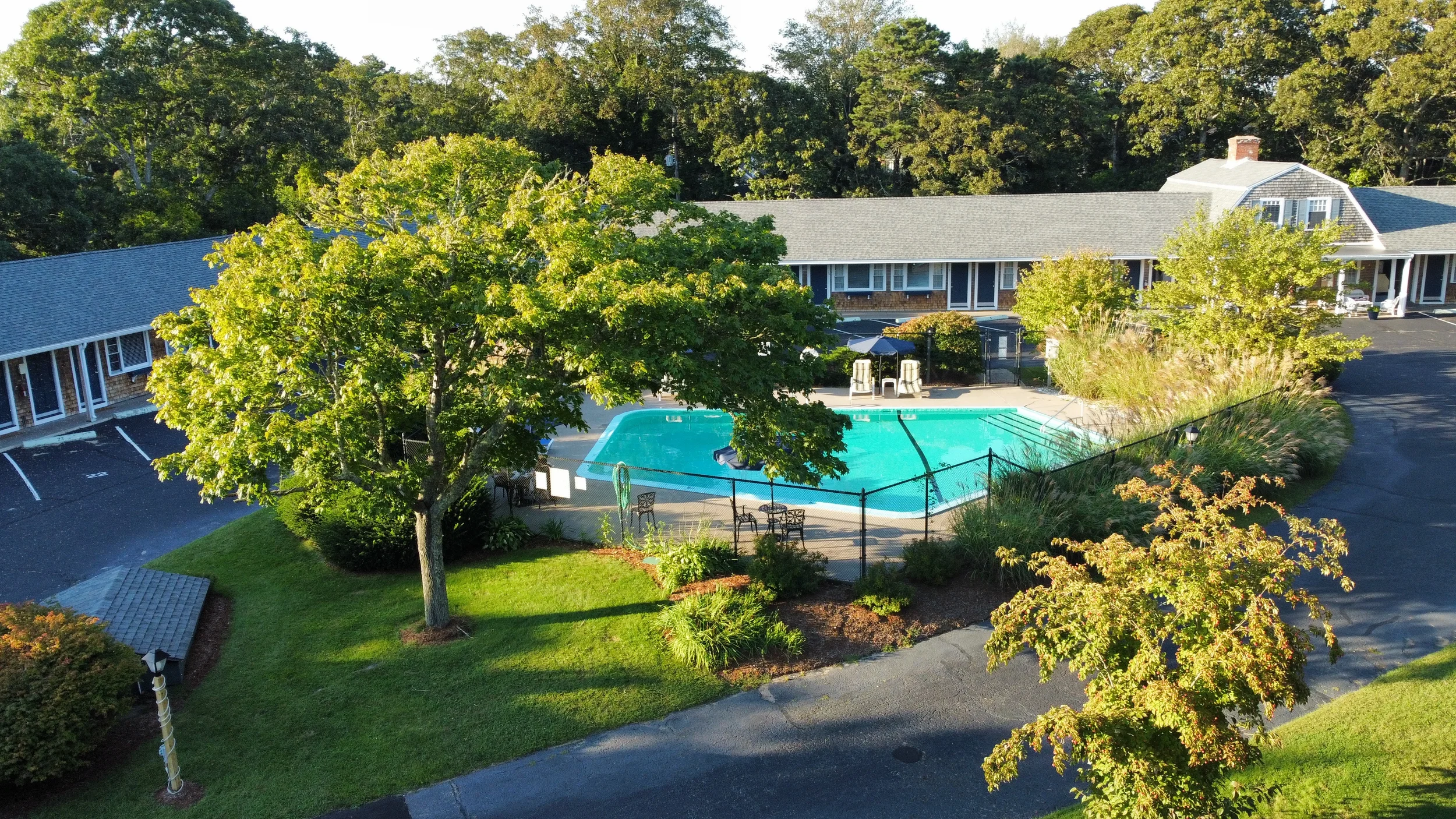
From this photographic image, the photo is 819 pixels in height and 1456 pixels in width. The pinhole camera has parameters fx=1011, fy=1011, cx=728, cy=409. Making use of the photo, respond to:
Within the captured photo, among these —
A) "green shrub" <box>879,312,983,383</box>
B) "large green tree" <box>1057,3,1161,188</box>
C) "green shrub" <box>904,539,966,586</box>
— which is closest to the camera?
"green shrub" <box>904,539,966,586</box>

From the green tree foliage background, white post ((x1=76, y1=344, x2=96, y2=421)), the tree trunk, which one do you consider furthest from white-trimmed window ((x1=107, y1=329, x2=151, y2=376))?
the tree trunk

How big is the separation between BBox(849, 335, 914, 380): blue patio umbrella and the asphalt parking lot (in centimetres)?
1511

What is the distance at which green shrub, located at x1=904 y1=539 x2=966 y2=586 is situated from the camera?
14.9m

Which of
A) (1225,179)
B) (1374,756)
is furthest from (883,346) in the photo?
(1225,179)

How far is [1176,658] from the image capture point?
7.69 m

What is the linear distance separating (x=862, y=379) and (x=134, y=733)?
19343mm

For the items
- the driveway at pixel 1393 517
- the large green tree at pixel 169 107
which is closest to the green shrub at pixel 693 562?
the driveway at pixel 1393 517

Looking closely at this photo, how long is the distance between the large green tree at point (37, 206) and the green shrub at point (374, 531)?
24.9m

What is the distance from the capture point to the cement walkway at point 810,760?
997 centimetres

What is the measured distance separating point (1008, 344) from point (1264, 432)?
15378 millimetres

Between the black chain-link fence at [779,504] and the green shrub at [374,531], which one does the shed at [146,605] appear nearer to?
the green shrub at [374,531]

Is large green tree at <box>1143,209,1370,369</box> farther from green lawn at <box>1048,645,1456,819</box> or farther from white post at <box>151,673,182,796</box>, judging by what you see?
Answer: white post at <box>151,673,182,796</box>

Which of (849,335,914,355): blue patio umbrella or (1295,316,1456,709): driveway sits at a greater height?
(849,335,914,355): blue patio umbrella

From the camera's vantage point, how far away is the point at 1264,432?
1892 cm
